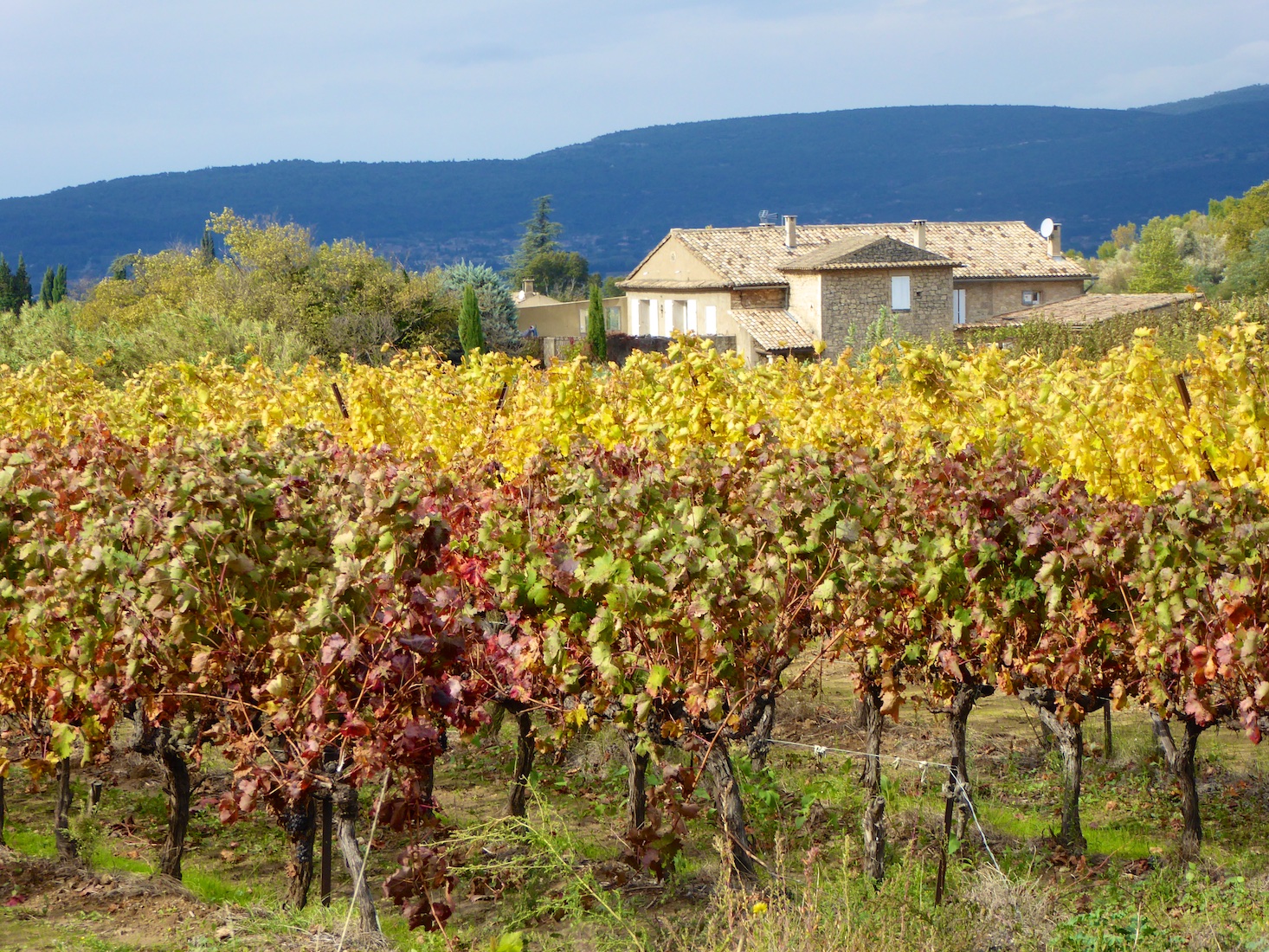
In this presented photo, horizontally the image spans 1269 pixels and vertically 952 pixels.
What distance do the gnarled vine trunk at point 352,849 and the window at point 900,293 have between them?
38.6 m

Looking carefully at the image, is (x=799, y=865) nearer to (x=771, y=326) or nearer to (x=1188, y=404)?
(x=1188, y=404)

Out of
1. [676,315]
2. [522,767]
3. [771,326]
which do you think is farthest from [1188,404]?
[676,315]

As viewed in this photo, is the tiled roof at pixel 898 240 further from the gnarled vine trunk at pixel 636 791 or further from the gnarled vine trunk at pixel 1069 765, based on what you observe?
the gnarled vine trunk at pixel 636 791

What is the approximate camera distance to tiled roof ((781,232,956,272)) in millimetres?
40625

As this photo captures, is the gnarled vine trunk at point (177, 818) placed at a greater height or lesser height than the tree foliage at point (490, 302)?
lesser

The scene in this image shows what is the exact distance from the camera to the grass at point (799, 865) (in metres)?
5.18

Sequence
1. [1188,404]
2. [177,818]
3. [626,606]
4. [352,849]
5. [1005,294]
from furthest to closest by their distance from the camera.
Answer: [1005,294] → [1188,404] → [177,818] → [352,849] → [626,606]

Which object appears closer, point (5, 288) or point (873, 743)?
point (873, 743)

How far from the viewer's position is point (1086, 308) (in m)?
42.2

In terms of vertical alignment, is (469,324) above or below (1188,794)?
above

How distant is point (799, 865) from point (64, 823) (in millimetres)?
4117

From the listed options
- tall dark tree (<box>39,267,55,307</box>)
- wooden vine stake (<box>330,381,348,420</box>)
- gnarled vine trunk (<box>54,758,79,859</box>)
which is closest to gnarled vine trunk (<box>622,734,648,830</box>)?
gnarled vine trunk (<box>54,758,79,859</box>)

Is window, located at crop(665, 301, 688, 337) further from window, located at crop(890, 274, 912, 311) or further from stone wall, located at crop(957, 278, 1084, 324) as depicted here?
stone wall, located at crop(957, 278, 1084, 324)

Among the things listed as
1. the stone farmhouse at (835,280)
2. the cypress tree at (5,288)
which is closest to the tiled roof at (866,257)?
the stone farmhouse at (835,280)
